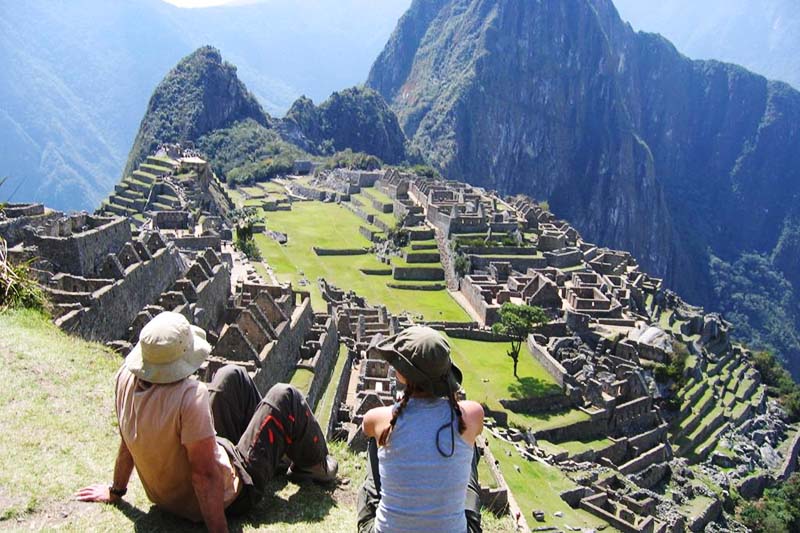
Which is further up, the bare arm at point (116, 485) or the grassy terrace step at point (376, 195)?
the bare arm at point (116, 485)

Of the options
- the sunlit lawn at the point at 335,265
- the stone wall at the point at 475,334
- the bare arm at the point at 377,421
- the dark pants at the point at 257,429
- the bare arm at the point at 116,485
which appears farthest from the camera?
the sunlit lawn at the point at 335,265

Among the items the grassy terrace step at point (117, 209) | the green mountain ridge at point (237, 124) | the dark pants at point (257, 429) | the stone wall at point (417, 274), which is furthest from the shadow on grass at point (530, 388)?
the green mountain ridge at point (237, 124)

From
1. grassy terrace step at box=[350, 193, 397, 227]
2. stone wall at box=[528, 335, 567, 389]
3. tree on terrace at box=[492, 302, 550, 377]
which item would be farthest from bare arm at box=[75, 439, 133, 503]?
grassy terrace step at box=[350, 193, 397, 227]

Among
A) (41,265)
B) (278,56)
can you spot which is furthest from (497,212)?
(278,56)

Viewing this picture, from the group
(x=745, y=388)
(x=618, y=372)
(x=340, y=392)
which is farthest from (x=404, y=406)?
(x=745, y=388)

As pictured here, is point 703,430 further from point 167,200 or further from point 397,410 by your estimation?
point 167,200

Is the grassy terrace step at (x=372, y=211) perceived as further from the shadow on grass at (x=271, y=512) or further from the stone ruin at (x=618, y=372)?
the shadow on grass at (x=271, y=512)

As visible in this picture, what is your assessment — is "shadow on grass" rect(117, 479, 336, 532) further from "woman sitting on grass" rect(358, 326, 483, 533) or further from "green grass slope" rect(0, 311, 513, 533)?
"woman sitting on grass" rect(358, 326, 483, 533)
